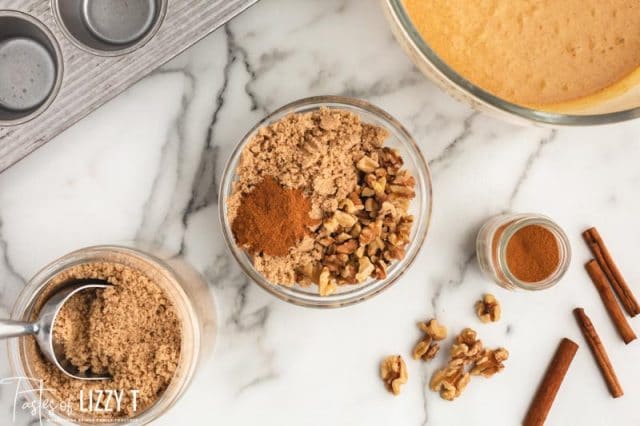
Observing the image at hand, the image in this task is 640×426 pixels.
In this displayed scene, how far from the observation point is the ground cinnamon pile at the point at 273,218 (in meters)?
1.37

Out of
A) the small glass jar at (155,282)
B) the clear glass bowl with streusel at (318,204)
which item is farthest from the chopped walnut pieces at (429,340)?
the small glass jar at (155,282)

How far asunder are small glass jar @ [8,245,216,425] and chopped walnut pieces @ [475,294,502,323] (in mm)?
647

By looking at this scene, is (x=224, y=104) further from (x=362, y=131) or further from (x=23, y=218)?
(x=23, y=218)

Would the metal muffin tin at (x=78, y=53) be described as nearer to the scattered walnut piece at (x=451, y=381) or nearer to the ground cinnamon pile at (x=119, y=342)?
the ground cinnamon pile at (x=119, y=342)

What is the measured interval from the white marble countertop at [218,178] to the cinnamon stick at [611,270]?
3 cm

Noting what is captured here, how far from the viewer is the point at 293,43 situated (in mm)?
1533

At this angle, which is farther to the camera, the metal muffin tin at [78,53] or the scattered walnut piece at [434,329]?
the scattered walnut piece at [434,329]

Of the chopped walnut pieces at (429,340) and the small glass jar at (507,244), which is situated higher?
the small glass jar at (507,244)

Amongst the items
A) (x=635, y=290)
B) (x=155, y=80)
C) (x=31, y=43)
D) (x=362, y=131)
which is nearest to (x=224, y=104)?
(x=155, y=80)

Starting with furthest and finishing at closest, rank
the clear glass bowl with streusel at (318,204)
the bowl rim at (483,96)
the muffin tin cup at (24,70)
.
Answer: the muffin tin cup at (24,70) → the clear glass bowl with streusel at (318,204) → the bowl rim at (483,96)

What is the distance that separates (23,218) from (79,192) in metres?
0.14

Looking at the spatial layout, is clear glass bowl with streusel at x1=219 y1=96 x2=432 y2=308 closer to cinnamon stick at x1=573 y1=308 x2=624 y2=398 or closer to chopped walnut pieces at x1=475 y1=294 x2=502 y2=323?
chopped walnut pieces at x1=475 y1=294 x2=502 y2=323

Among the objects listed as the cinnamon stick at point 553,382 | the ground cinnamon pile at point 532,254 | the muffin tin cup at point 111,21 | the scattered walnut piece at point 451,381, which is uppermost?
the muffin tin cup at point 111,21

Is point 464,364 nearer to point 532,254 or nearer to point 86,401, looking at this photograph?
point 532,254
